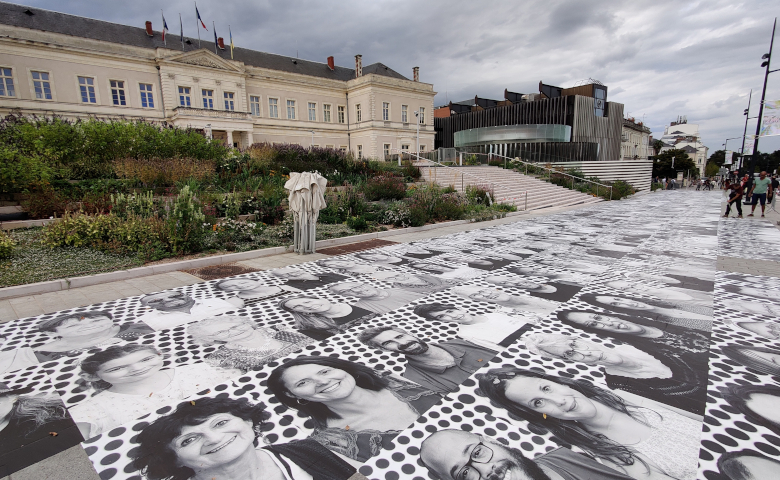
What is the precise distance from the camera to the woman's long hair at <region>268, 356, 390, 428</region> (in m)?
2.75

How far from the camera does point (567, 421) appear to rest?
2.66 meters

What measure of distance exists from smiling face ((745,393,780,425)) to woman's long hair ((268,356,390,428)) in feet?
9.09

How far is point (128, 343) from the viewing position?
386 cm

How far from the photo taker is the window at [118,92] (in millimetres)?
31438

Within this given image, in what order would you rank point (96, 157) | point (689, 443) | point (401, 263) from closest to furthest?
point (689, 443) < point (401, 263) < point (96, 157)

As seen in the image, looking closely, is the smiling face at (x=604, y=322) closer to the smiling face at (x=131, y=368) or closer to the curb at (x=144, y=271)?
the smiling face at (x=131, y=368)

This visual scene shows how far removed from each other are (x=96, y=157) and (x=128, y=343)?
38.2ft

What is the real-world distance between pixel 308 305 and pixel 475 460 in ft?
10.5

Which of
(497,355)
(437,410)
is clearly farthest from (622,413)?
(437,410)

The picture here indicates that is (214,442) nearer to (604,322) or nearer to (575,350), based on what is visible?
(575,350)

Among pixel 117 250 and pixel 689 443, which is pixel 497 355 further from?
pixel 117 250

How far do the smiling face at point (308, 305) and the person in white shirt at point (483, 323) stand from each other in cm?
121

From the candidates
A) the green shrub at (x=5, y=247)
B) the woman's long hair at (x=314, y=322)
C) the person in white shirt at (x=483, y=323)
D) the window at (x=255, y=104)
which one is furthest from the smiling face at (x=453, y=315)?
the window at (x=255, y=104)

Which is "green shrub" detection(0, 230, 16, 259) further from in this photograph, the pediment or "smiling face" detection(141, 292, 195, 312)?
the pediment
